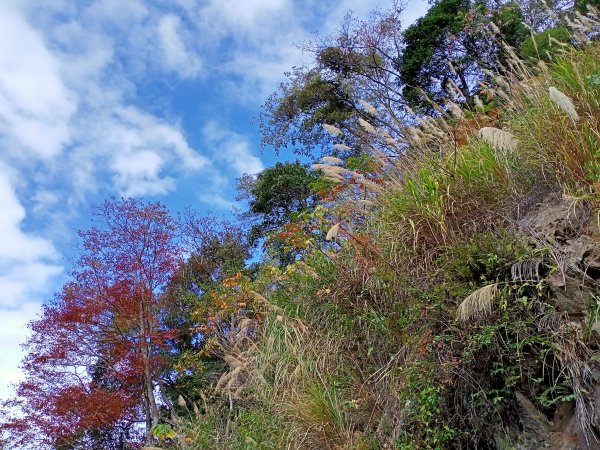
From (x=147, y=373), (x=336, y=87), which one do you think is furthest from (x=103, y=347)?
(x=336, y=87)

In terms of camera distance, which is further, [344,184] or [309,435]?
[344,184]

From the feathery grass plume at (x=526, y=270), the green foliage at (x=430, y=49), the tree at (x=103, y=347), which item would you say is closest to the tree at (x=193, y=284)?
the tree at (x=103, y=347)

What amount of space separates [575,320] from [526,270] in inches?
18.5

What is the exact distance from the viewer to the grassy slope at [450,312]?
3.09 m

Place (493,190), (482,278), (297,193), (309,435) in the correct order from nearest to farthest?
(482,278) → (309,435) → (493,190) → (297,193)

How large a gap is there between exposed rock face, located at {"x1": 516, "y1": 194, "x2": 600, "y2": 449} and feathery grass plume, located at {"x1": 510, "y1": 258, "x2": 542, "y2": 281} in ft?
0.35

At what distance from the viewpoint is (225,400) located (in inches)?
234

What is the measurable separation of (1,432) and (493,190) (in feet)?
46.2

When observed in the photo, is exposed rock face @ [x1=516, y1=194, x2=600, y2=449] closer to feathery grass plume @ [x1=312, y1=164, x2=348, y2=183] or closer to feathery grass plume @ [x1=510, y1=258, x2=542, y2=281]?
feathery grass plume @ [x1=510, y1=258, x2=542, y2=281]

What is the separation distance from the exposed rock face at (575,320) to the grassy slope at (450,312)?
12mm

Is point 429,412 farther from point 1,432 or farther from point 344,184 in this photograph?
point 1,432

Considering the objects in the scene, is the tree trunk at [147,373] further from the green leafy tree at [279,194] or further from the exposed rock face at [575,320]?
the exposed rock face at [575,320]

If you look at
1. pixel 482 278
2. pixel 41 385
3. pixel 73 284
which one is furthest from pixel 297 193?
pixel 482 278

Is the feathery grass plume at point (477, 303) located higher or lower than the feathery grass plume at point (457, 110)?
lower
